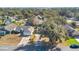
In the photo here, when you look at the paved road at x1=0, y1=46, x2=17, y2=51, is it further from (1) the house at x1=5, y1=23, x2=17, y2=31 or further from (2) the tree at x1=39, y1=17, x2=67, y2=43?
(2) the tree at x1=39, y1=17, x2=67, y2=43

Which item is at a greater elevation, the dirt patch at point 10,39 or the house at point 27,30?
the house at point 27,30

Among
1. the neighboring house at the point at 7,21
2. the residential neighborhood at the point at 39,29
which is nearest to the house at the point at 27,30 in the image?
the residential neighborhood at the point at 39,29

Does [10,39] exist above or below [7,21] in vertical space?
below

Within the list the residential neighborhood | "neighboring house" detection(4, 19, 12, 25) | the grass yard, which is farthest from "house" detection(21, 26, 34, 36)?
the grass yard

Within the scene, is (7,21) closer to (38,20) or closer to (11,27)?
(11,27)

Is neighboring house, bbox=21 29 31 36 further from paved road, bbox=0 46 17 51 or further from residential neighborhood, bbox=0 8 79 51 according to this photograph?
paved road, bbox=0 46 17 51

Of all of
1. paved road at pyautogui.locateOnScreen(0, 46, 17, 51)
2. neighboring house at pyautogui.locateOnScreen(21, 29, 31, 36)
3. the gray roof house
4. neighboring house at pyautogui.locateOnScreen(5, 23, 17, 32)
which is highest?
the gray roof house

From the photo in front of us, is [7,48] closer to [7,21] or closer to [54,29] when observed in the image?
[7,21]

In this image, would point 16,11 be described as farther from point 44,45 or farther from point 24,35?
point 44,45

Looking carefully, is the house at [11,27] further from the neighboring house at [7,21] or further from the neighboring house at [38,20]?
the neighboring house at [38,20]

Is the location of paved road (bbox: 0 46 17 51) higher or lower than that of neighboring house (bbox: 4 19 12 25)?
lower

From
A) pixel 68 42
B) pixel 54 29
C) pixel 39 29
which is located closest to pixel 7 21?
pixel 39 29
